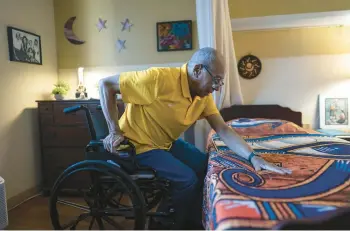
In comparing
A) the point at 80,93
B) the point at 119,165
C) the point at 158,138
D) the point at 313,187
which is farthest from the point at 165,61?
the point at 313,187

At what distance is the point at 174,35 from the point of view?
2.84m

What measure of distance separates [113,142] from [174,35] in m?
1.81

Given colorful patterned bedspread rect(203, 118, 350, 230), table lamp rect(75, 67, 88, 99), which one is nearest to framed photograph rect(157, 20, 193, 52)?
table lamp rect(75, 67, 88, 99)

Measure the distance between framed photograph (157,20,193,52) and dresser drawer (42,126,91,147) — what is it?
1.16 meters

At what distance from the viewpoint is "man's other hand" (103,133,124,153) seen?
1.32 m

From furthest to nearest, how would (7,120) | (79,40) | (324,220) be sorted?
1. (79,40)
2. (7,120)
3. (324,220)

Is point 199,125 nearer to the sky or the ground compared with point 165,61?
nearer to the ground

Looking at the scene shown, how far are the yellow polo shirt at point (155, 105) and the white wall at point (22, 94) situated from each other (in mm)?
1420

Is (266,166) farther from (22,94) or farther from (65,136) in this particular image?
(22,94)

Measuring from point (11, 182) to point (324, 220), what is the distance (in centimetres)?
249

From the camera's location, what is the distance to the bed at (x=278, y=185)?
2.59 feet

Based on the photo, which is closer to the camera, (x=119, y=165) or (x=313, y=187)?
(x=313, y=187)

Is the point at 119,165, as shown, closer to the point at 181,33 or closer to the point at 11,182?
the point at 11,182

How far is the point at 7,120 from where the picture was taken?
7.71 feet
